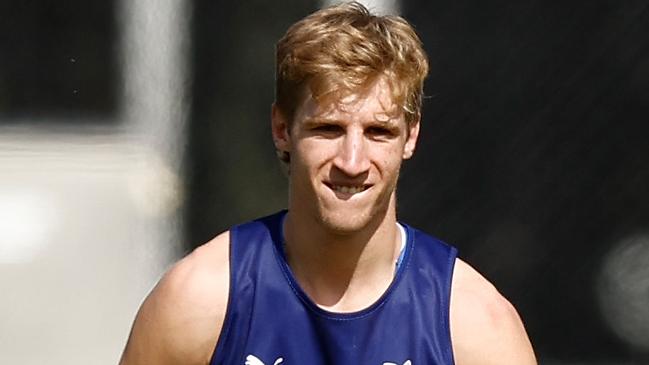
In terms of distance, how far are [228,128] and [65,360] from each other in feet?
2.17

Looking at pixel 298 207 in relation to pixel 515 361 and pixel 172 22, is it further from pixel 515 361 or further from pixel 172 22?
pixel 172 22

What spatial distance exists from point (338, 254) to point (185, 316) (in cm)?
29

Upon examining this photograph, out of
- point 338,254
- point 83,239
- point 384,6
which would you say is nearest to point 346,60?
point 338,254

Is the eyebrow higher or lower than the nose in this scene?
higher

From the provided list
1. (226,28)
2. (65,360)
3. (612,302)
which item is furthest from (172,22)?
(612,302)

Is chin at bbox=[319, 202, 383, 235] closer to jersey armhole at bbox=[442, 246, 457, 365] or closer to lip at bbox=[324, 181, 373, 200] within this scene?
lip at bbox=[324, 181, 373, 200]

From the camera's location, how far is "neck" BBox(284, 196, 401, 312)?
7.63ft

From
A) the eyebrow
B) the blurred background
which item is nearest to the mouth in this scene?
the eyebrow

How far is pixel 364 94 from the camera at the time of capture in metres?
2.20

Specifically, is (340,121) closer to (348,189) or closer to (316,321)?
(348,189)

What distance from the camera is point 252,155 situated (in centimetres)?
310

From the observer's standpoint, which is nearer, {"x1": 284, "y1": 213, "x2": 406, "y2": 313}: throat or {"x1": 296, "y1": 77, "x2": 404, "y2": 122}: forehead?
{"x1": 296, "y1": 77, "x2": 404, "y2": 122}: forehead

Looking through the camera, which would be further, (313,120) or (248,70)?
(248,70)

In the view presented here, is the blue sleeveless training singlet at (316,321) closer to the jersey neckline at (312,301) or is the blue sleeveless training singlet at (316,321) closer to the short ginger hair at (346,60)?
the jersey neckline at (312,301)
